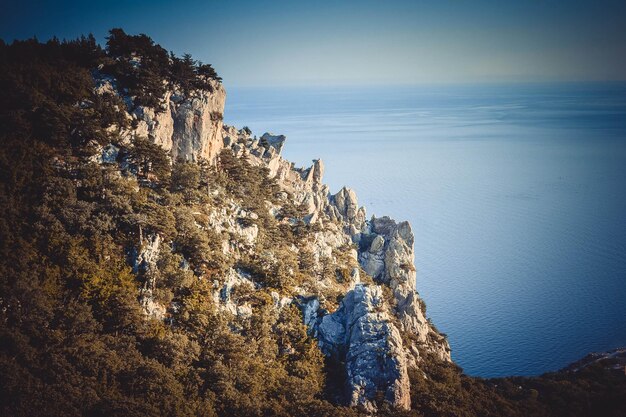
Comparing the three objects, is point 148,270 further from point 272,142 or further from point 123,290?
point 272,142

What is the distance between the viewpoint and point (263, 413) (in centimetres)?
2081

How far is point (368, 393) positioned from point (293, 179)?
126ft

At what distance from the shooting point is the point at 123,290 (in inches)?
853

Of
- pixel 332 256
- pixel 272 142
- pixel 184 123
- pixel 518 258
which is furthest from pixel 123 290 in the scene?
pixel 518 258

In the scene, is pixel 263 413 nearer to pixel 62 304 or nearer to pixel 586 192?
pixel 62 304

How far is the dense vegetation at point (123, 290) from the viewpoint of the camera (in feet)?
59.7

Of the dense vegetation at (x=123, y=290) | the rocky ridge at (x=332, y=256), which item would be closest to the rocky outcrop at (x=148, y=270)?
the rocky ridge at (x=332, y=256)

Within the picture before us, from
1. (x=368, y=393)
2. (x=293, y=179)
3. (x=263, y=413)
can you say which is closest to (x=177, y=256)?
(x=263, y=413)

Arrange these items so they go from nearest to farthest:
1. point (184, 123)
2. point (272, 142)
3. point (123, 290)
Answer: point (123, 290) < point (184, 123) < point (272, 142)

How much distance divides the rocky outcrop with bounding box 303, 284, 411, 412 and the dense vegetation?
188cm

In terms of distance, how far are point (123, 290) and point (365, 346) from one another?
1768 centimetres

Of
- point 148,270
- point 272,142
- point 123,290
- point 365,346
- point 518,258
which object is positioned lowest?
point 365,346

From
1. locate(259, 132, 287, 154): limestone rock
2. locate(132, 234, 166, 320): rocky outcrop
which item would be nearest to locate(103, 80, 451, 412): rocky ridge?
locate(132, 234, 166, 320): rocky outcrop

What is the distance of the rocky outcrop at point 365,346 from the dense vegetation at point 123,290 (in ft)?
6.15
